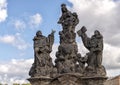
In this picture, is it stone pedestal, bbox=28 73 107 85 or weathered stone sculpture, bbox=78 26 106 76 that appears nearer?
stone pedestal, bbox=28 73 107 85

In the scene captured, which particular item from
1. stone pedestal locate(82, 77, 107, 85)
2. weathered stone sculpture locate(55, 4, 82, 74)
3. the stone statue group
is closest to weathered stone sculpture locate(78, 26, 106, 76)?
the stone statue group

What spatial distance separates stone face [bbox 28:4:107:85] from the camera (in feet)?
85.9

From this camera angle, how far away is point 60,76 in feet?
85.7

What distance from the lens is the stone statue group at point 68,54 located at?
26.6 metres

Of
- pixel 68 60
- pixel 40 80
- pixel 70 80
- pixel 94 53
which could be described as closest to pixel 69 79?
pixel 70 80

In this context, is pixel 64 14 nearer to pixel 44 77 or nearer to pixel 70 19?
pixel 70 19

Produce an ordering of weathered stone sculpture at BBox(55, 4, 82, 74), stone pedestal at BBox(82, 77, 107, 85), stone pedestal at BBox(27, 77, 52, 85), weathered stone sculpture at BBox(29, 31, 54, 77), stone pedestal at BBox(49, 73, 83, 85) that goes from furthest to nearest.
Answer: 1. weathered stone sculpture at BBox(55, 4, 82, 74)
2. weathered stone sculpture at BBox(29, 31, 54, 77)
3. stone pedestal at BBox(27, 77, 52, 85)
4. stone pedestal at BBox(82, 77, 107, 85)
5. stone pedestal at BBox(49, 73, 83, 85)

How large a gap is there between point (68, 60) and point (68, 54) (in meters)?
0.40

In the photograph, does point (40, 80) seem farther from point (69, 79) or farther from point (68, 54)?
point (68, 54)

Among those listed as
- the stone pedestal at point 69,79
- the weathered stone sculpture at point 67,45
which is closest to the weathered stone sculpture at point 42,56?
the weathered stone sculpture at point 67,45

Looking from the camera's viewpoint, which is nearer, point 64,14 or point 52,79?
point 52,79

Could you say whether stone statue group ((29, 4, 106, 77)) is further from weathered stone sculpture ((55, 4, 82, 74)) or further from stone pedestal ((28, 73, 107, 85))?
stone pedestal ((28, 73, 107, 85))

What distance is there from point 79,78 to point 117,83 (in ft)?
74.4

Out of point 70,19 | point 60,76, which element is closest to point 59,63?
point 60,76
